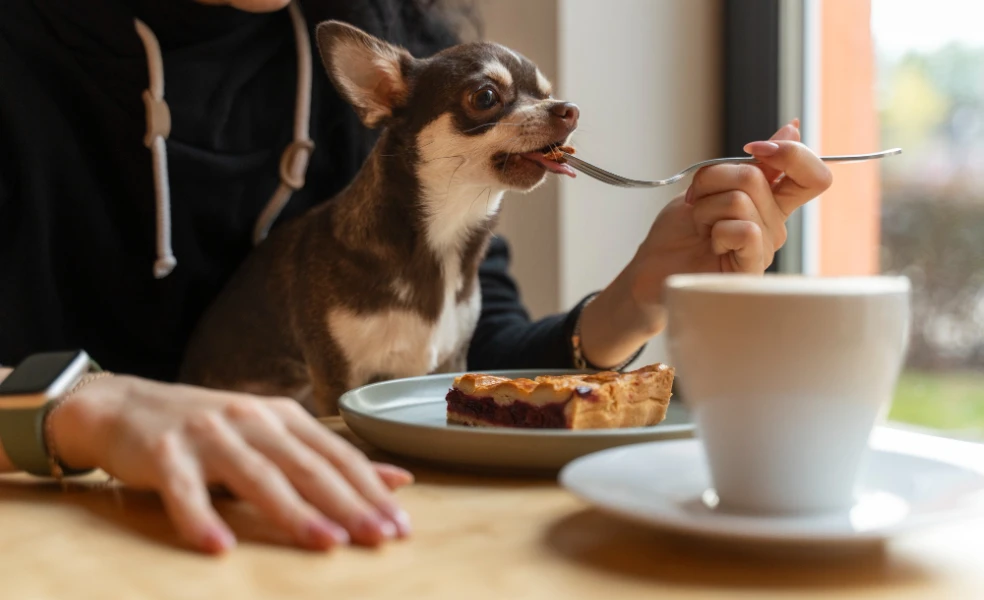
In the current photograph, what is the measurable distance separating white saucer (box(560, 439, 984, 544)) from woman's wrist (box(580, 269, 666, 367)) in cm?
56

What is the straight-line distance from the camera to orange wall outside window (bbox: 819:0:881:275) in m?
1.98

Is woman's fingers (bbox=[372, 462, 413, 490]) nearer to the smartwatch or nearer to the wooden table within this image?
the wooden table

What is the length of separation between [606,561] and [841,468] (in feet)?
0.44

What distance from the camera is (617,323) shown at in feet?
4.21

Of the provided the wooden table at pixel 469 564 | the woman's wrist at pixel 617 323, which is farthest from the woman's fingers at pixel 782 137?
the wooden table at pixel 469 564

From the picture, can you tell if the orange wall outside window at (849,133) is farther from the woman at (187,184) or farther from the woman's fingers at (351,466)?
the woman's fingers at (351,466)

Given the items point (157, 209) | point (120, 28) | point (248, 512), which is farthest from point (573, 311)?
point (248, 512)

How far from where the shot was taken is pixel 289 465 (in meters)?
0.58

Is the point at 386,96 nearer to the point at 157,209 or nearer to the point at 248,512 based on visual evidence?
the point at 157,209

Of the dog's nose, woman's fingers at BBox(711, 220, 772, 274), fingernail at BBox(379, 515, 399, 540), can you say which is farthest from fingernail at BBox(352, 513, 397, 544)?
the dog's nose

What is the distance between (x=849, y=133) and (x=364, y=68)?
3.86 feet

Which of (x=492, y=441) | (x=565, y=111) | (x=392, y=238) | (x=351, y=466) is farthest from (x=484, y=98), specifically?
(x=351, y=466)

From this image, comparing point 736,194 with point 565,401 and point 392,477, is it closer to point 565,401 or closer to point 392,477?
point 565,401

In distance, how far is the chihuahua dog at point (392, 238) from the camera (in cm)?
122
